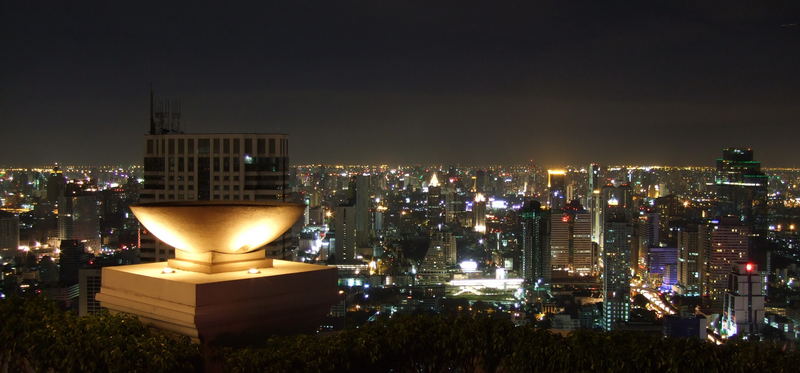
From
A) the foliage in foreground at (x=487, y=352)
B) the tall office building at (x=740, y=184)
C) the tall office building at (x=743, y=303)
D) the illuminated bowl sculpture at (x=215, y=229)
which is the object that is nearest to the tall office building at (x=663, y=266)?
the tall office building at (x=740, y=184)

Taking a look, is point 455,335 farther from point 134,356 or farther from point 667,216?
point 667,216

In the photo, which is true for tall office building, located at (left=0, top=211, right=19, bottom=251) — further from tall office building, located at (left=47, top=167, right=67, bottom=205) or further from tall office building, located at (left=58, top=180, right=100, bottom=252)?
tall office building, located at (left=47, top=167, right=67, bottom=205)

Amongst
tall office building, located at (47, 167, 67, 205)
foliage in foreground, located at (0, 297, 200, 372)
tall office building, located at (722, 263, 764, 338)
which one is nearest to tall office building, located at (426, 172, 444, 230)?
tall office building, located at (47, 167, 67, 205)

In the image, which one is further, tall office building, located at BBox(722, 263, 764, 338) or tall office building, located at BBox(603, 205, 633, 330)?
tall office building, located at BBox(603, 205, 633, 330)

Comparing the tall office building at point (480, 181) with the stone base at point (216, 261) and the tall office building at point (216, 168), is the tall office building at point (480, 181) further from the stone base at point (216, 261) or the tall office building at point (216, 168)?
the stone base at point (216, 261)

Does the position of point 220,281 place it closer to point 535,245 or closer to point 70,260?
point 70,260
